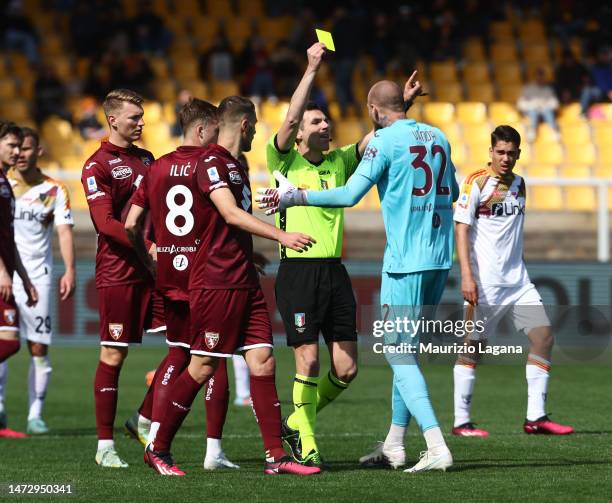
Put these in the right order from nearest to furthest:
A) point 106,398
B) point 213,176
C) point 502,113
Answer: point 213,176 → point 106,398 → point 502,113

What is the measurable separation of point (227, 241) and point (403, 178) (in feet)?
3.61

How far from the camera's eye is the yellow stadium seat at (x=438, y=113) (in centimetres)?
2347

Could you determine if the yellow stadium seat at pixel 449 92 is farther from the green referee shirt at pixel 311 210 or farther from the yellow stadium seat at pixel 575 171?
the green referee shirt at pixel 311 210

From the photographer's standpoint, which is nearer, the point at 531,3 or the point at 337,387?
the point at 337,387

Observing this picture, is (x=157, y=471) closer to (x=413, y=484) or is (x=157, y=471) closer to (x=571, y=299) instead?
(x=413, y=484)

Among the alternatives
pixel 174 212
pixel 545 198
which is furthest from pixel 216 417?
pixel 545 198

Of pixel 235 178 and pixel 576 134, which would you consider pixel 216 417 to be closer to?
pixel 235 178

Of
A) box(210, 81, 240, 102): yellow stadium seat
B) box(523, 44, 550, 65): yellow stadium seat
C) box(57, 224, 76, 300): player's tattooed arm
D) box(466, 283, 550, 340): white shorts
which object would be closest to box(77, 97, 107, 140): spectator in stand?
box(210, 81, 240, 102): yellow stadium seat

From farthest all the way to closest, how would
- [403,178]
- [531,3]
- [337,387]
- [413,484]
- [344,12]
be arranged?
[531,3] < [344,12] < [337,387] < [403,178] < [413,484]

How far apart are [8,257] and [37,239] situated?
1503 mm

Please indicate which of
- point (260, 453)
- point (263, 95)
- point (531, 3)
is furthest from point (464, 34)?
point (260, 453)

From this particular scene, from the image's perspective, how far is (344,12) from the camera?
2445cm

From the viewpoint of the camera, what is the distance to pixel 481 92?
25.2 metres

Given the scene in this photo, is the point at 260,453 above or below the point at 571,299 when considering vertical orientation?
Result: below
